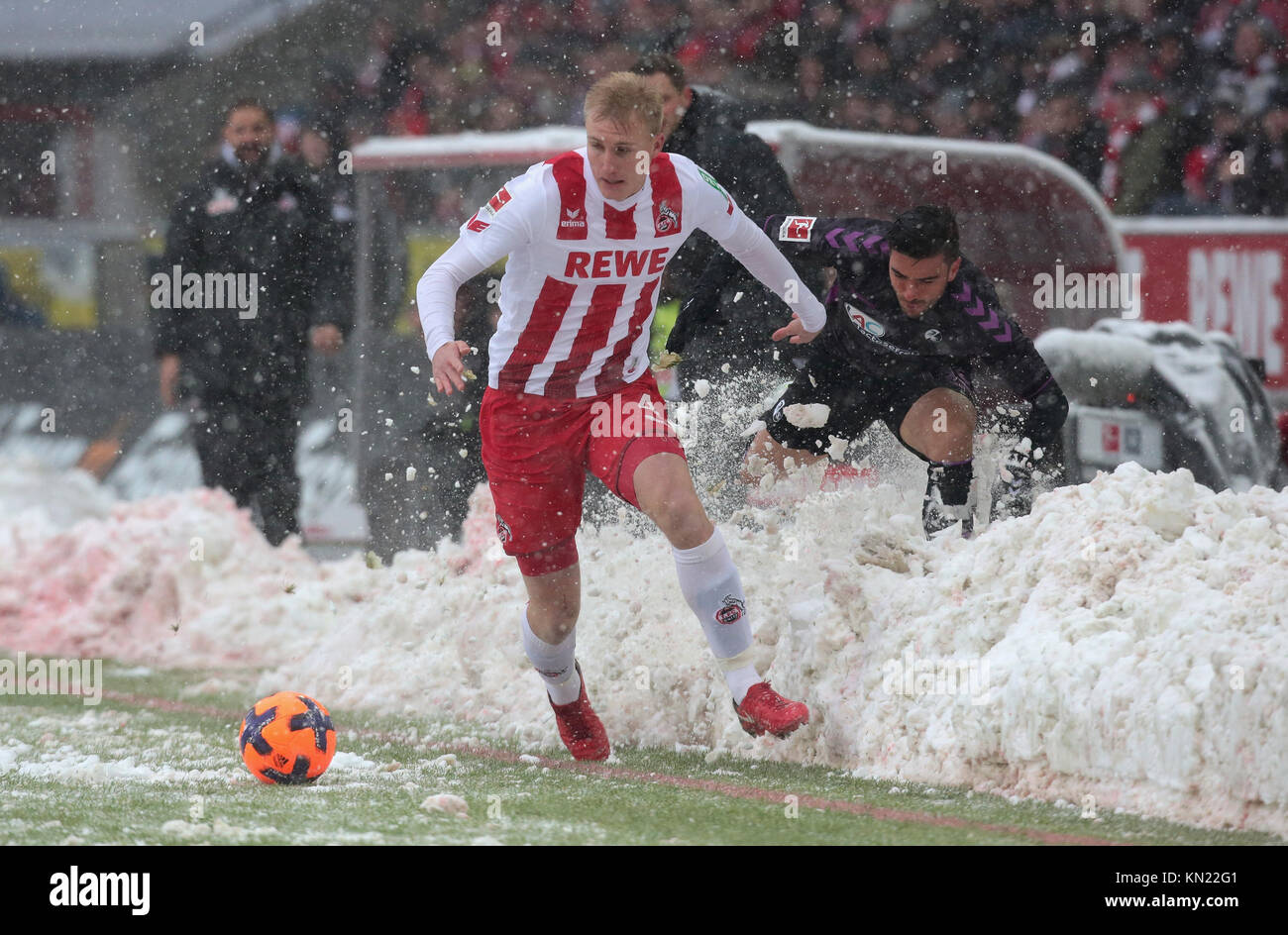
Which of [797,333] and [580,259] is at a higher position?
[580,259]

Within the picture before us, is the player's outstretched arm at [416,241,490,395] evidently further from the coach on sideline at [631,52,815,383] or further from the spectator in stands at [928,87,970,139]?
the spectator in stands at [928,87,970,139]

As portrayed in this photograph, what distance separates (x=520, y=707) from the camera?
16.5ft

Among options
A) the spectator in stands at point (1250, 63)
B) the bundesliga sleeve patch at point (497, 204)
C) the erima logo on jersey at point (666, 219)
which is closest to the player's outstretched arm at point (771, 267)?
the erima logo on jersey at point (666, 219)

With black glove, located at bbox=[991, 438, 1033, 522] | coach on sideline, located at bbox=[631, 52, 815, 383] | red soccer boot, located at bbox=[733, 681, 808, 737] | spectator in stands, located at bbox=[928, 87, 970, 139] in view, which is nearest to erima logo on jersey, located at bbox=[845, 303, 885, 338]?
coach on sideline, located at bbox=[631, 52, 815, 383]

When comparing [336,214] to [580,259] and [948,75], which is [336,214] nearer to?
[580,259]

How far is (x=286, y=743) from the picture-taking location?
12.8ft

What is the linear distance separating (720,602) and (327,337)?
3370 millimetres

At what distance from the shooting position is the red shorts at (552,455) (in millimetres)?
4227

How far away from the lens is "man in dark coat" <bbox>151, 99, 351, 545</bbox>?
6.86m

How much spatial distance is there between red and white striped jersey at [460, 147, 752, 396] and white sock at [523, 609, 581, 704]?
29.3 inches

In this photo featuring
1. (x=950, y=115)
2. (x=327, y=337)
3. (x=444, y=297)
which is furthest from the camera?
(x=950, y=115)

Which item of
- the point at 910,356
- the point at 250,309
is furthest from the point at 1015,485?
the point at 250,309

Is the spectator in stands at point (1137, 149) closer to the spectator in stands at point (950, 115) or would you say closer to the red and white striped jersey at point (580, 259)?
the spectator in stands at point (950, 115)
